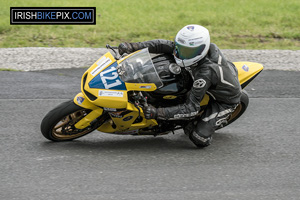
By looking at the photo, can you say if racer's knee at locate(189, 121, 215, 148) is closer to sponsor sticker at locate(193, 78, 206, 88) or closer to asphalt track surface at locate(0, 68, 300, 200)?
asphalt track surface at locate(0, 68, 300, 200)

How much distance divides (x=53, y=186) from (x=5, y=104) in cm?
276

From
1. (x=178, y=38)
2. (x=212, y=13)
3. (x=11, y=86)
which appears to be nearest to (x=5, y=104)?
(x=11, y=86)

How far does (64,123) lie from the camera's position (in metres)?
5.59

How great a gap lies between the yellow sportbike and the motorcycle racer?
0.15m

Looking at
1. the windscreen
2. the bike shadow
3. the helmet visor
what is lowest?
the bike shadow

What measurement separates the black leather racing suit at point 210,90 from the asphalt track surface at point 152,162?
354 mm

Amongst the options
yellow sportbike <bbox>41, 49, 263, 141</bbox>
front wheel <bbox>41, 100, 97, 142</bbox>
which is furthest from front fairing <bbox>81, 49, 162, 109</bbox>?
front wheel <bbox>41, 100, 97, 142</bbox>

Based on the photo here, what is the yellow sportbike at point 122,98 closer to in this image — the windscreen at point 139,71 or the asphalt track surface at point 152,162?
the windscreen at point 139,71

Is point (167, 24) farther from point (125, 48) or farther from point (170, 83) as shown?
point (170, 83)

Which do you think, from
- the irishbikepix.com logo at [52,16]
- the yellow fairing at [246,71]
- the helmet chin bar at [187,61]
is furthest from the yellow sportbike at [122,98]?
the irishbikepix.com logo at [52,16]

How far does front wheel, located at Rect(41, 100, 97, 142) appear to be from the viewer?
5.38 meters

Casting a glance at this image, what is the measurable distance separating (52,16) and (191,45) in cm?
859

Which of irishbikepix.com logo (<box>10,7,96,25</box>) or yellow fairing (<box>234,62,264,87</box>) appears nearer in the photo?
yellow fairing (<box>234,62,264,87</box>)

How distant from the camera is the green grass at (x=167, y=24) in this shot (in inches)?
444
